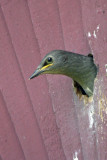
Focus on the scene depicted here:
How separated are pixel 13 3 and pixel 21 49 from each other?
0.65 feet

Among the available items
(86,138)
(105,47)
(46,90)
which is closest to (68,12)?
(105,47)

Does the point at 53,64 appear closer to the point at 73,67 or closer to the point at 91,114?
the point at 73,67

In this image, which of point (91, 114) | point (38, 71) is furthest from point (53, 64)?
point (91, 114)

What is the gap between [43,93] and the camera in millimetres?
1604

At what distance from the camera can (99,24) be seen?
4.42 feet

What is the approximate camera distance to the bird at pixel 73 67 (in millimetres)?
1492

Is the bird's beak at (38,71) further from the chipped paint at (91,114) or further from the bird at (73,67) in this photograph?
the chipped paint at (91,114)

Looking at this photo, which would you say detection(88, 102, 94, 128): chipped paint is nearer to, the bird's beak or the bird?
the bird

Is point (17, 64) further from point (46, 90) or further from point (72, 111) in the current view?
point (72, 111)

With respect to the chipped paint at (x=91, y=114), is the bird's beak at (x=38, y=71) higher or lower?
higher

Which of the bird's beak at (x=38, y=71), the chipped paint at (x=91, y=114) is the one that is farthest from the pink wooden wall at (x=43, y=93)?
the bird's beak at (x=38, y=71)

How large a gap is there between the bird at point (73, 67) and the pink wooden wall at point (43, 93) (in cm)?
4

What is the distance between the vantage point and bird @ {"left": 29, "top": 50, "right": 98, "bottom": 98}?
1.49 m

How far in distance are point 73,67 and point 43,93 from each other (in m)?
0.18
